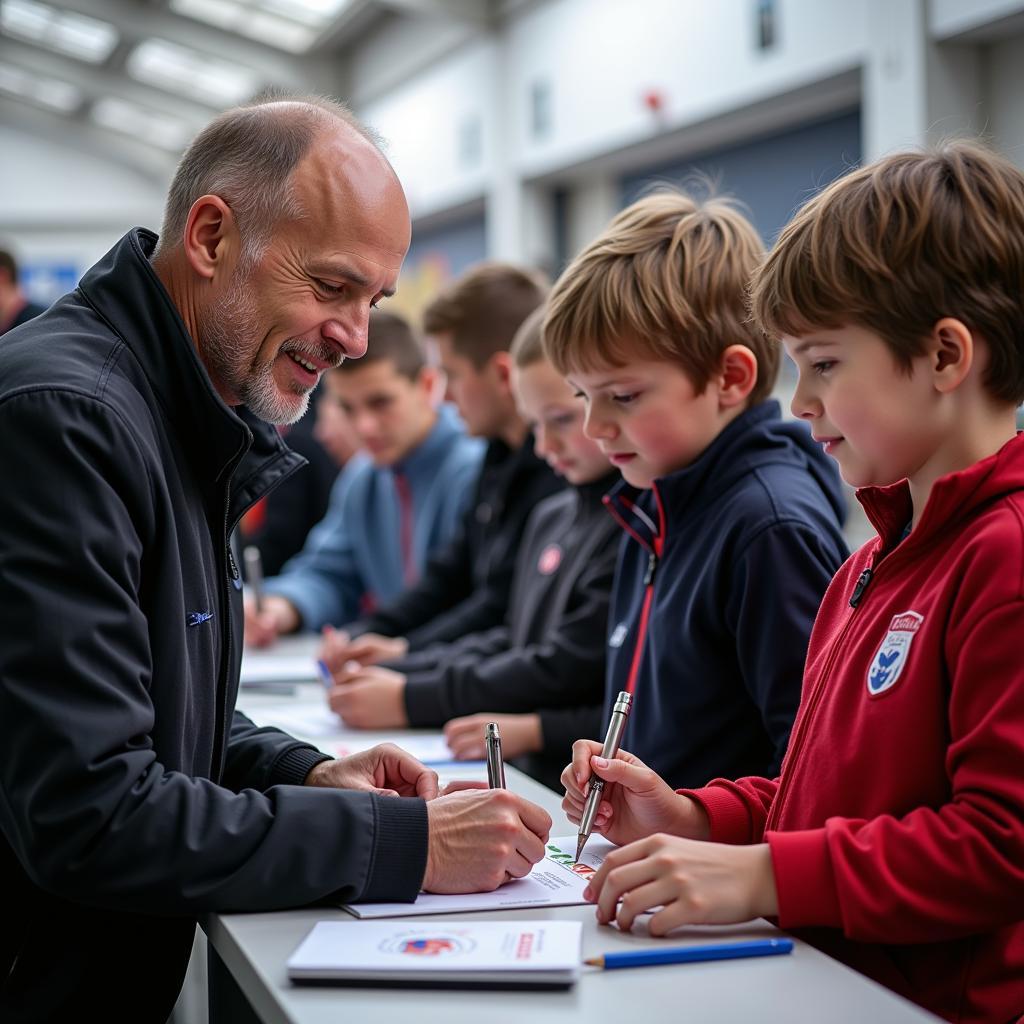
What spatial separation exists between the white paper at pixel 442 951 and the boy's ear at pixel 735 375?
0.79 meters

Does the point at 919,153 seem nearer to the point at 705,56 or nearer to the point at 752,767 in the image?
the point at 752,767

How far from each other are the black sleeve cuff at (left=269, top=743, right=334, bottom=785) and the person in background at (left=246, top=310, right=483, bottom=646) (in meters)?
1.72

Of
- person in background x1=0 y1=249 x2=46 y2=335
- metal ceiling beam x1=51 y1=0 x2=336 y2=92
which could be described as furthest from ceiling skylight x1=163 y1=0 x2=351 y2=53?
person in background x1=0 y1=249 x2=46 y2=335

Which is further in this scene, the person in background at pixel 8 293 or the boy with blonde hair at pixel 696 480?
the person in background at pixel 8 293

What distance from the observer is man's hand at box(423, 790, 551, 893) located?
1.12m

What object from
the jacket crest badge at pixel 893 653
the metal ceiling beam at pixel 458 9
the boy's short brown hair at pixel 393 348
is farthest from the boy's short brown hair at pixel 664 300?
the metal ceiling beam at pixel 458 9

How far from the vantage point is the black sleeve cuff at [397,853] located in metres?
1.09

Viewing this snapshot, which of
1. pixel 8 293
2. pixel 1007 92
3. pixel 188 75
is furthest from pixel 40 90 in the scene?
pixel 1007 92

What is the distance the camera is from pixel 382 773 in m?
1.37

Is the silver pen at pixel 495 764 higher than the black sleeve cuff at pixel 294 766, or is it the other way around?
the silver pen at pixel 495 764

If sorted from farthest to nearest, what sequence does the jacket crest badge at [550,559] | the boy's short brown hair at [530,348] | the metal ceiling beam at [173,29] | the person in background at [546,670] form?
the metal ceiling beam at [173,29] < the jacket crest badge at [550,559] < the boy's short brown hair at [530,348] < the person in background at [546,670]

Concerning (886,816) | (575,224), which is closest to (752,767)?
(886,816)

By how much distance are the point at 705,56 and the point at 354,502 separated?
91.6 inches

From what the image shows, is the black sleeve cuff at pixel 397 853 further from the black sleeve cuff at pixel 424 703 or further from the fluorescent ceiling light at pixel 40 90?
the fluorescent ceiling light at pixel 40 90
